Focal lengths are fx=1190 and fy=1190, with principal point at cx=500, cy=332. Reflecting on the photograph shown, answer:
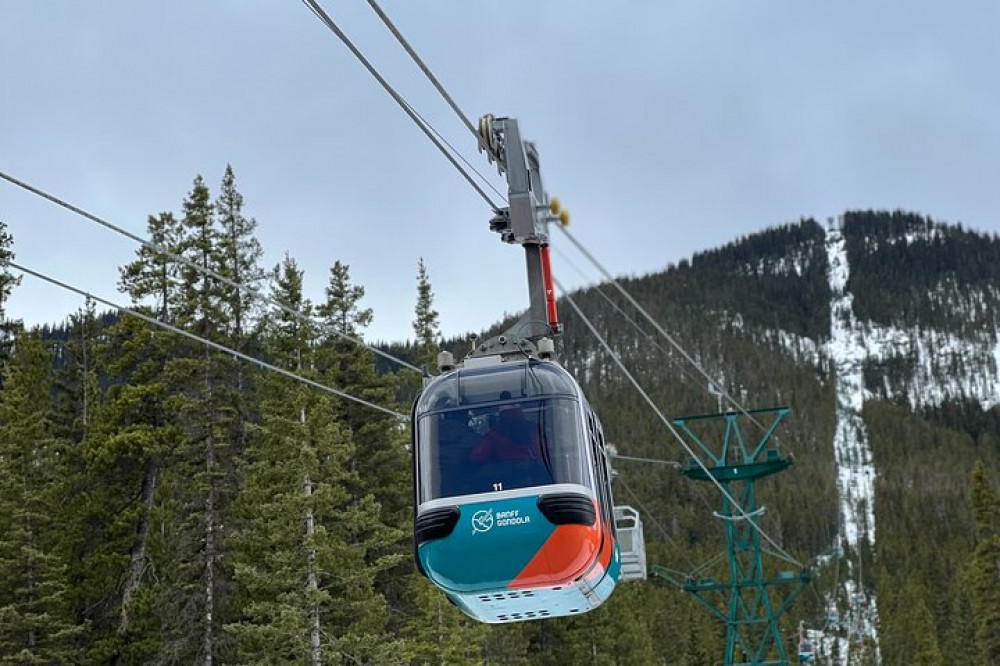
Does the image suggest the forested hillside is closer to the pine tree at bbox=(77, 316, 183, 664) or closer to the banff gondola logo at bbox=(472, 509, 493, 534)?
the pine tree at bbox=(77, 316, 183, 664)

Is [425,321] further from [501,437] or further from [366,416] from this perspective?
[501,437]

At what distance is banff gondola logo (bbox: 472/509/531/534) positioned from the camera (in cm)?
1169

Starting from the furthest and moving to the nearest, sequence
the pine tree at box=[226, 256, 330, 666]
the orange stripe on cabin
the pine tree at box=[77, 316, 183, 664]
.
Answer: the pine tree at box=[77, 316, 183, 664]
the pine tree at box=[226, 256, 330, 666]
the orange stripe on cabin

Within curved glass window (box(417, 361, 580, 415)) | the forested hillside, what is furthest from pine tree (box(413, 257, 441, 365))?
curved glass window (box(417, 361, 580, 415))

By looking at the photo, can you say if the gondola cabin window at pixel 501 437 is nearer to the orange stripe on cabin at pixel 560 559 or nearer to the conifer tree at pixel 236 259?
the orange stripe on cabin at pixel 560 559

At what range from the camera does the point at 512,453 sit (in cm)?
1208

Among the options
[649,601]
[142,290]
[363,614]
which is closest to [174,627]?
[363,614]

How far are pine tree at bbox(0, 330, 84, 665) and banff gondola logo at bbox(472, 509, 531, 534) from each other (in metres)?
23.4

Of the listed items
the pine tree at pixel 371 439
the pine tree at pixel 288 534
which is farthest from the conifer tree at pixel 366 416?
the pine tree at pixel 288 534

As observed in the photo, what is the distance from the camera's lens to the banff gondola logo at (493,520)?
11.7m

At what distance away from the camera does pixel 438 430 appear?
12.5 m

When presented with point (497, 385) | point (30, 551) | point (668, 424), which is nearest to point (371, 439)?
point (30, 551)

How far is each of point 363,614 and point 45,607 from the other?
10310 millimetres

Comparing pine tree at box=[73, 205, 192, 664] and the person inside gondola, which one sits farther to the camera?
pine tree at box=[73, 205, 192, 664]
